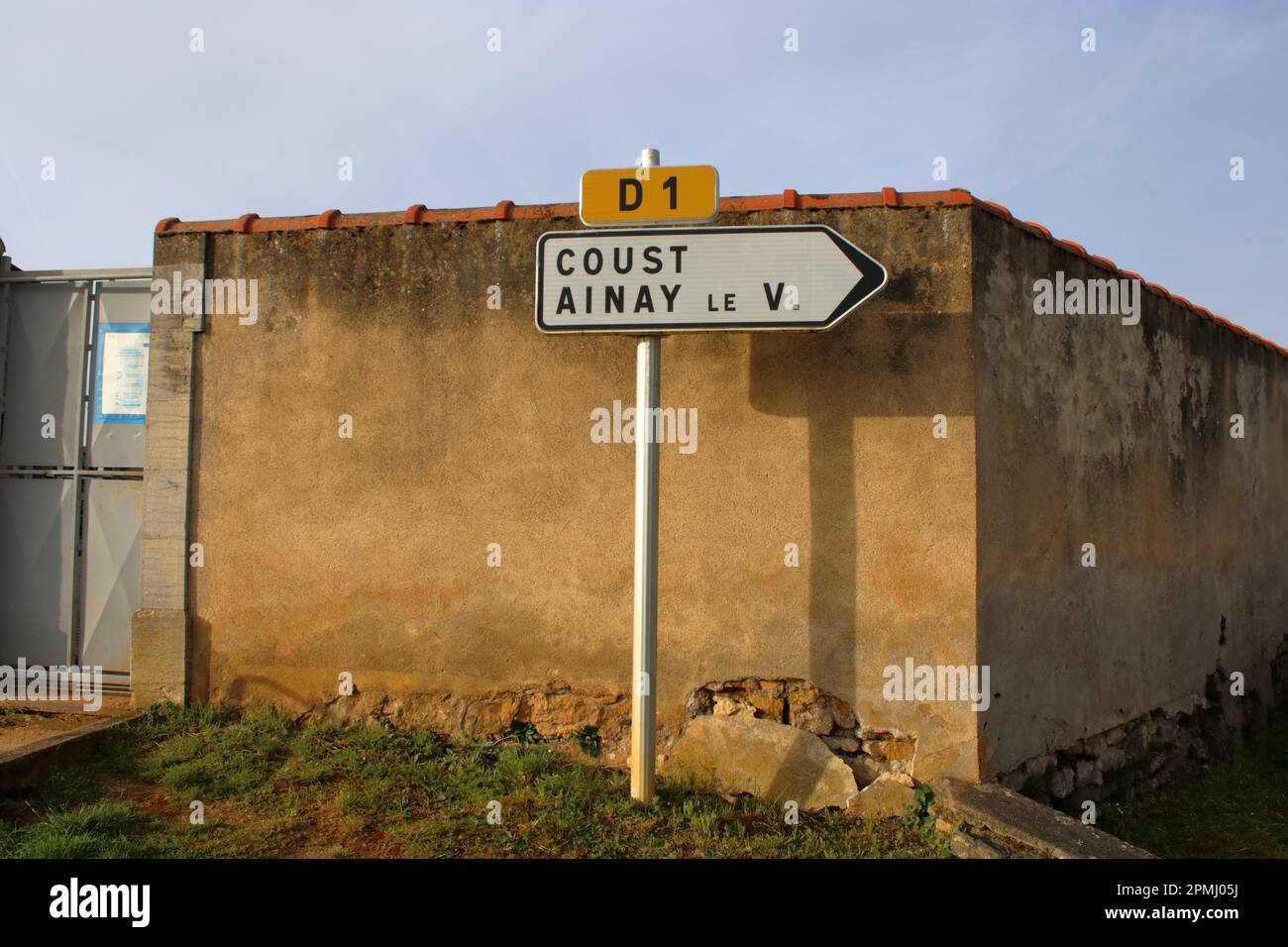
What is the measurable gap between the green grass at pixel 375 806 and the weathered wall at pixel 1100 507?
4.27 ft

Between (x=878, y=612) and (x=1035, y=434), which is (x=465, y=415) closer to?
(x=878, y=612)

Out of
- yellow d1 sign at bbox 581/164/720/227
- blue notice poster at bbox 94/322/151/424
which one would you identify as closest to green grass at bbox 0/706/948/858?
blue notice poster at bbox 94/322/151/424

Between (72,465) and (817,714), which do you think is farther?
(72,465)

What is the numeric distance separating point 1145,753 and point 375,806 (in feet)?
15.3

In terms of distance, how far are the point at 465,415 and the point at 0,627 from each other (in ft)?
10.5

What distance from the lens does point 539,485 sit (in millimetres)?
4660

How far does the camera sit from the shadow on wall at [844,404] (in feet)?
14.3

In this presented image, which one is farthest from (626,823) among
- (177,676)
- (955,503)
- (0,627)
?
(0,627)

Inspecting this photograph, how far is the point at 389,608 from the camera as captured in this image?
477 centimetres
